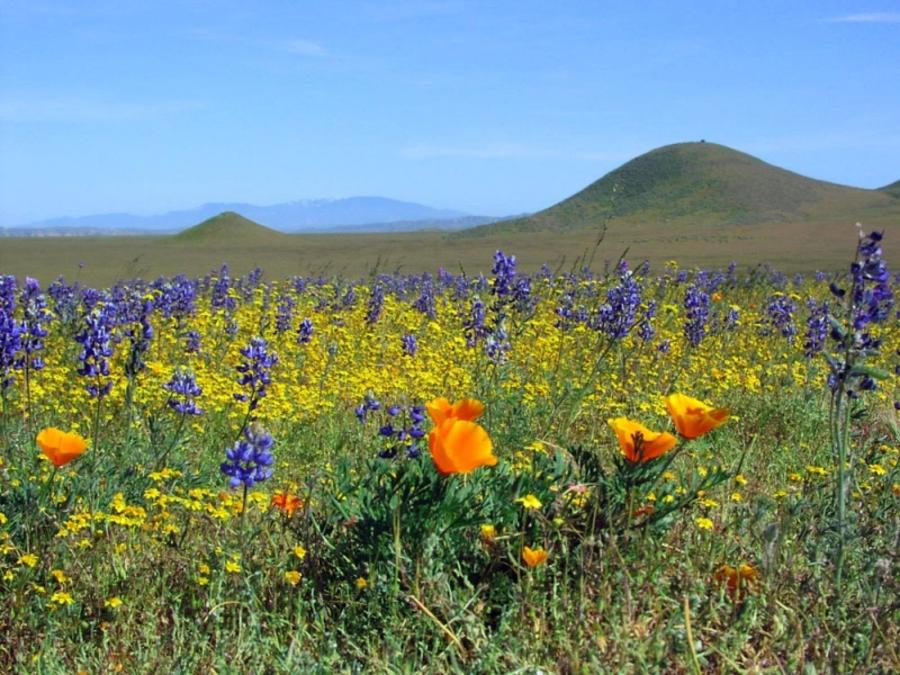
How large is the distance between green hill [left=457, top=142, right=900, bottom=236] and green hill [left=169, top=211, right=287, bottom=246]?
68.7ft

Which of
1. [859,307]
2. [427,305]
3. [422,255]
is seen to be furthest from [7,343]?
[422,255]

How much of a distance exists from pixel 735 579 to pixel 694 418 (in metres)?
0.59

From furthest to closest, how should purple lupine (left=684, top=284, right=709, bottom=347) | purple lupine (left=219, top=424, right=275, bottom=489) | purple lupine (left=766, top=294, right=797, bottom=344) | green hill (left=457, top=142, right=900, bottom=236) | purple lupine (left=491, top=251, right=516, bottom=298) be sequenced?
green hill (left=457, top=142, right=900, bottom=236) < purple lupine (left=766, top=294, right=797, bottom=344) < purple lupine (left=684, top=284, right=709, bottom=347) < purple lupine (left=491, top=251, right=516, bottom=298) < purple lupine (left=219, top=424, right=275, bottom=489)

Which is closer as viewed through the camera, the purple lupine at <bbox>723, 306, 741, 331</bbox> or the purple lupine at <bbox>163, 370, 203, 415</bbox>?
the purple lupine at <bbox>163, 370, 203, 415</bbox>

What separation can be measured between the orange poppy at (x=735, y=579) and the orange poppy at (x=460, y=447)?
0.98 metres

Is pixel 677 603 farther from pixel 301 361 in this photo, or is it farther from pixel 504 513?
pixel 301 361

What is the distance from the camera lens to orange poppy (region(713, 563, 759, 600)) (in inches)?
114

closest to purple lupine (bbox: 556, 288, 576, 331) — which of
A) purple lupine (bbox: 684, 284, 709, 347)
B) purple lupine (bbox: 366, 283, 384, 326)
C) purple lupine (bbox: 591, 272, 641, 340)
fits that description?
purple lupine (bbox: 684, 284, 709, 347)

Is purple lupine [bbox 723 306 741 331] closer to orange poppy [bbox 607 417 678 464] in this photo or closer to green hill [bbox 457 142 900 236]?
orange poppy [bbox 607 417 678 464]

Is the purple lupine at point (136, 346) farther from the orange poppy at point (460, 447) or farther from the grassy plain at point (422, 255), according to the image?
the grassy plain at point (422, 255)

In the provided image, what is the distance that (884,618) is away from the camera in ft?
8.95

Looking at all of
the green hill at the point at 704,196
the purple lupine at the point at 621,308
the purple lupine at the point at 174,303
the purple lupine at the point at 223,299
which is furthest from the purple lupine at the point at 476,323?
the green hill at the point at 704,196

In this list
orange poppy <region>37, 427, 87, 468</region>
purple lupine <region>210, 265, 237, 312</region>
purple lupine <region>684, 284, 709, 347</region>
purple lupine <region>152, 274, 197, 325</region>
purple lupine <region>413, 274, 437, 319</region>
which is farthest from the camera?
purple lupine <region>413, 274, 437, 319</region>

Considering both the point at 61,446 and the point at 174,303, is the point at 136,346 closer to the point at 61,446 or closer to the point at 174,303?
the point at 61,446
